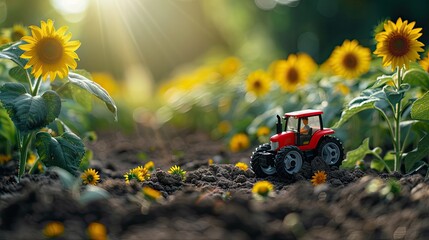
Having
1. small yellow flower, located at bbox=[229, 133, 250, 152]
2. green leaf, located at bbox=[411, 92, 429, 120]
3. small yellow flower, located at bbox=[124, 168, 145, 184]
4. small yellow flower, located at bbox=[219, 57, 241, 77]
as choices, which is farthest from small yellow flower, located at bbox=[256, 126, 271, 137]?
small yellow flower, located at bbox=[219, 57, 241, 77]

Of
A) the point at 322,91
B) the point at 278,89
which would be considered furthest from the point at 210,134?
the point at 322,91

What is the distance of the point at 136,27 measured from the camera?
61.1ft

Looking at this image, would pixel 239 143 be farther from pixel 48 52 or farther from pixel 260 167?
pixel 48 52

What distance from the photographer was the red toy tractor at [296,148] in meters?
3.46

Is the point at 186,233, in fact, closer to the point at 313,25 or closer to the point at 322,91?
the point at 322,91

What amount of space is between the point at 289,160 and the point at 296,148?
75 mm

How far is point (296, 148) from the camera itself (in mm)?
3459

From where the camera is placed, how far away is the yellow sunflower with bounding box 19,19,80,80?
344 cm

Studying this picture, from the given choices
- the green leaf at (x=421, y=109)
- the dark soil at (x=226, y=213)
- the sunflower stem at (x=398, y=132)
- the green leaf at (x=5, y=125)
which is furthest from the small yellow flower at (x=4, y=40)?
the green leaf at (x=421, y=109)

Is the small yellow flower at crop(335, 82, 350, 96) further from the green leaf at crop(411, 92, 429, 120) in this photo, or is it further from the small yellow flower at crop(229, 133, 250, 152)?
the green leaf at crop(411, 92, 429, 120)

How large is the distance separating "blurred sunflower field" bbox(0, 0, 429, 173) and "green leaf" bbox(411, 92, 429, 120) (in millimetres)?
224

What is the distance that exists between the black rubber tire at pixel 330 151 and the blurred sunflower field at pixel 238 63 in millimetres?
251

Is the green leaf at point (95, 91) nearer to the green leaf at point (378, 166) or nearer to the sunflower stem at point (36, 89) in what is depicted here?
the sunflower stem at point (36, 89)

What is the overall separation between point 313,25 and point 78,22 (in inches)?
246
